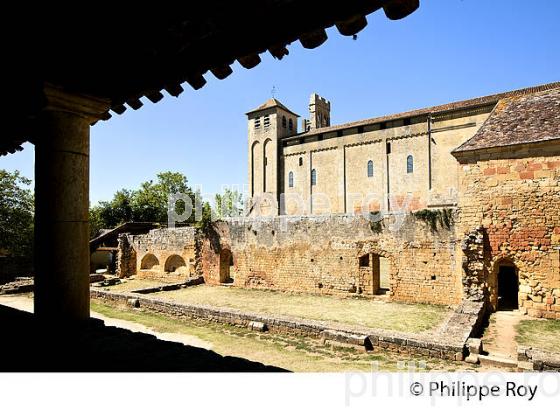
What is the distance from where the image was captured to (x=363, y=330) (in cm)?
870

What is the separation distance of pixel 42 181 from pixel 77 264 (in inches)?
33.5

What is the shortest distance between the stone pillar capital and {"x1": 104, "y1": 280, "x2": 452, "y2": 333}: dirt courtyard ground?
28.5ft

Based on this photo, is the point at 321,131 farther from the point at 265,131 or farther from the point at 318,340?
the point at 318,340

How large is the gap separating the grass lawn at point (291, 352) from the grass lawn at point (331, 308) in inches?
84.2

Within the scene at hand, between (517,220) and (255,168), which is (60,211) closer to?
(517,220)

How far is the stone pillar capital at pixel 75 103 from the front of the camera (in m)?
3.39

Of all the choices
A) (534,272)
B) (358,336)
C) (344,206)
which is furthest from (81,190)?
(344,206)

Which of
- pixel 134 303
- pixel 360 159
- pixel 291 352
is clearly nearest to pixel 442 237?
pixel 291 352

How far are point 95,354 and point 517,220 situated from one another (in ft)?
40.5

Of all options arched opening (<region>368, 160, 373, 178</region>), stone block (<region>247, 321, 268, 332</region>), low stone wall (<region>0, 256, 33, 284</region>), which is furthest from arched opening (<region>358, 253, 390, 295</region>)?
low stone wall (<region>0, 256, 33, 284</region>)

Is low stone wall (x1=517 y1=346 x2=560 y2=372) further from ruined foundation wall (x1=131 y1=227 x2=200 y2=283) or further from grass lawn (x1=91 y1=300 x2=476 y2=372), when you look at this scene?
ruined foundation wall (x1=131 y1=227 x2=200 y2=283)

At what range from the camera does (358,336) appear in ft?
27.3

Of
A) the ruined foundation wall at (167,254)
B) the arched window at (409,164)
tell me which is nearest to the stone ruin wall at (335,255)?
the ruined foundation wall at (167,254)

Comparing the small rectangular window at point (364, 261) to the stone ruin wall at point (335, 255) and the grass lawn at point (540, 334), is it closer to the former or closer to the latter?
the stone ruin wall at point (335, 255)
